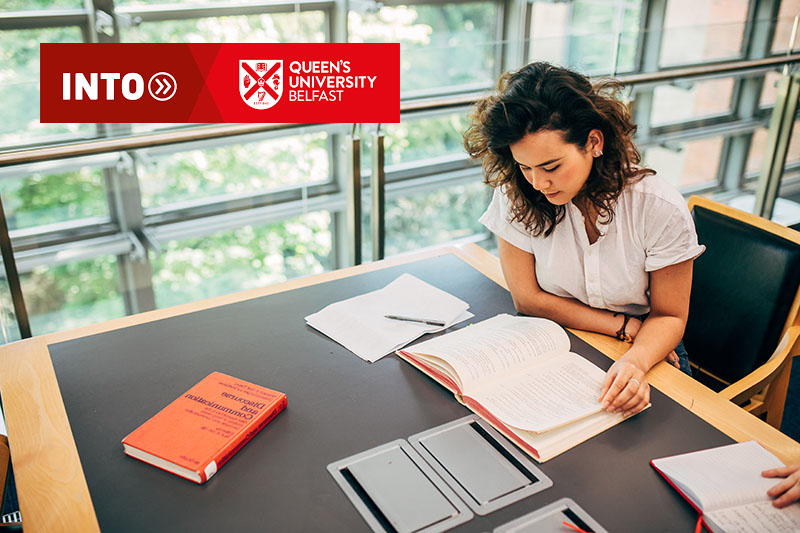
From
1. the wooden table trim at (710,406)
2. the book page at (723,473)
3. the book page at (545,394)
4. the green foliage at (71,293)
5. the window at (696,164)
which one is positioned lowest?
the green foliage at (71,293)

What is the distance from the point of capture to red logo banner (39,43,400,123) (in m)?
2.24

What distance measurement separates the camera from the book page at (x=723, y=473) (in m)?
1.00

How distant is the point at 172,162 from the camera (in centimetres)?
346

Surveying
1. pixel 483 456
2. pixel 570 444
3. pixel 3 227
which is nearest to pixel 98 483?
pixel 483 456

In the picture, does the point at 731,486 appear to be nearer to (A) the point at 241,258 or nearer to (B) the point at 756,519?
(B) the point at 756,519

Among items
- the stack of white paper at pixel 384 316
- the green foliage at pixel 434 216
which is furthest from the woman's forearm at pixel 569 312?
the green foliage at pixel 434 216

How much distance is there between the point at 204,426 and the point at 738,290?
1.23 metres

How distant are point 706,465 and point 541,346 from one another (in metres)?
0.38

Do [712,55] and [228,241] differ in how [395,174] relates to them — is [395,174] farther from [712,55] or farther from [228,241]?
[712,55]

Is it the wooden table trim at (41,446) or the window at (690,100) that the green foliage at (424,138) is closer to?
the window at (690,100)

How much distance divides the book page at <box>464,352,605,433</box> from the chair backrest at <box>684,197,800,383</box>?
49cm

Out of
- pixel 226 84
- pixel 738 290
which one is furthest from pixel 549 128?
pixel 226 84

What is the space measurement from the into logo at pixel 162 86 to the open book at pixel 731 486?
2.09m

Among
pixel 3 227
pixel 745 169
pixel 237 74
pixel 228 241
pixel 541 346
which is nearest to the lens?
pixel 541 346
